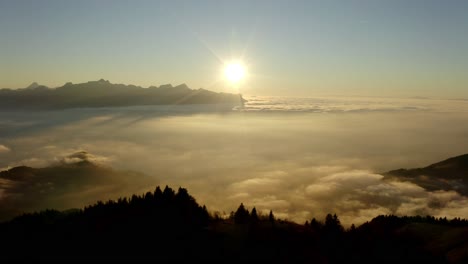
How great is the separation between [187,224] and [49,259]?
59.6 m

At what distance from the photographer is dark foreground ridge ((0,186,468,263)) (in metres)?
152

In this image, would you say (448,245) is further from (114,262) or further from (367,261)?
(114,262)

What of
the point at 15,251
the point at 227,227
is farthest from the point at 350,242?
the point at 15,251

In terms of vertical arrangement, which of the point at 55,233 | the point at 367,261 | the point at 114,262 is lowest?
the point at 367,261

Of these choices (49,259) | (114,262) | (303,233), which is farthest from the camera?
(303,233)

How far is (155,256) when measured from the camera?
488ft

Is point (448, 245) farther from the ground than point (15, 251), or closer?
closer

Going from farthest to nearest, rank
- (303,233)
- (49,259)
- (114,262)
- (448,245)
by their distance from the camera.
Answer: (303,233)
(448,245)
(49,259)
(114,262)

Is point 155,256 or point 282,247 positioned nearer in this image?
point 155,256

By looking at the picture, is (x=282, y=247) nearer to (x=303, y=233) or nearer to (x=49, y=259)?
(x=303, y=233)

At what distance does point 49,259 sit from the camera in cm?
15450

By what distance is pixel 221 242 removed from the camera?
159000 mm

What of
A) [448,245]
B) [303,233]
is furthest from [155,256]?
[448,245]

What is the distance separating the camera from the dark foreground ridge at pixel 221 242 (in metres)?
152
